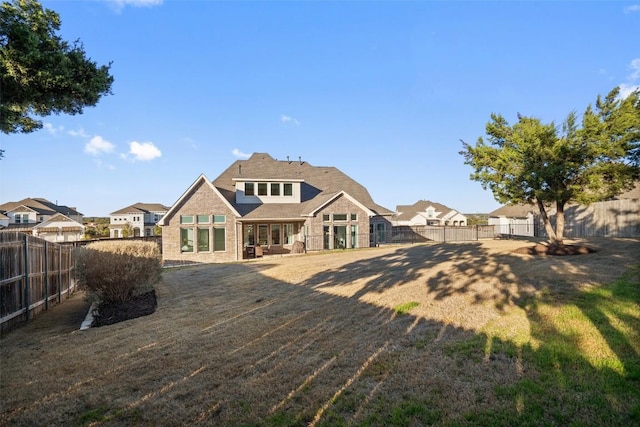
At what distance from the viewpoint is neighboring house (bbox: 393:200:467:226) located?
65688 mm

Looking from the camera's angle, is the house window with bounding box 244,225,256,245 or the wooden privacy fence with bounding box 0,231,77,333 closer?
the wooden privacy fence with bounding box 0,231,77,333

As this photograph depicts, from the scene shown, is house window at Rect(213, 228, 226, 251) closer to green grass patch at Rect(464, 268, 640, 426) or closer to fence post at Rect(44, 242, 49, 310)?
fence post at Rect(44, 242, 49, 310)

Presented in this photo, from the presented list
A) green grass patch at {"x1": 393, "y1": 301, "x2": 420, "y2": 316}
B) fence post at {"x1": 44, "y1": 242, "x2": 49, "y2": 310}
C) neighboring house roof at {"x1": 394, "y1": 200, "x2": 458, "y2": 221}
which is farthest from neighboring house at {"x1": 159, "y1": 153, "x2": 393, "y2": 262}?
neighboring house roof at {"x1": 394, "y1": 200, "x2": 458, "y2": 221}

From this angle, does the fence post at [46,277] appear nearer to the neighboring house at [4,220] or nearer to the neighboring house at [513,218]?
the neighboring house at [513,218]

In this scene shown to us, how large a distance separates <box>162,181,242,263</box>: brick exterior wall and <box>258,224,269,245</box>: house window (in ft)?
10.9

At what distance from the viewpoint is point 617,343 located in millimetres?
4844

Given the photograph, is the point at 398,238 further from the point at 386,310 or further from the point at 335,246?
the point at 386,310

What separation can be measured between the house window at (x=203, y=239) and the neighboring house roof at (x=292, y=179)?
2958 millimetres

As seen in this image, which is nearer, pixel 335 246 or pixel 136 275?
pixel 136 275

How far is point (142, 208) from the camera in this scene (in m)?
75.3

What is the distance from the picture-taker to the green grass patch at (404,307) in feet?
24.1

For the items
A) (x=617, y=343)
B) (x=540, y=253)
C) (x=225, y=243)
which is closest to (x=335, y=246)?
(x=225, y=243)

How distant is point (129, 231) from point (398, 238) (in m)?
45.3

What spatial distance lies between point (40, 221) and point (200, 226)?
2104 inches
